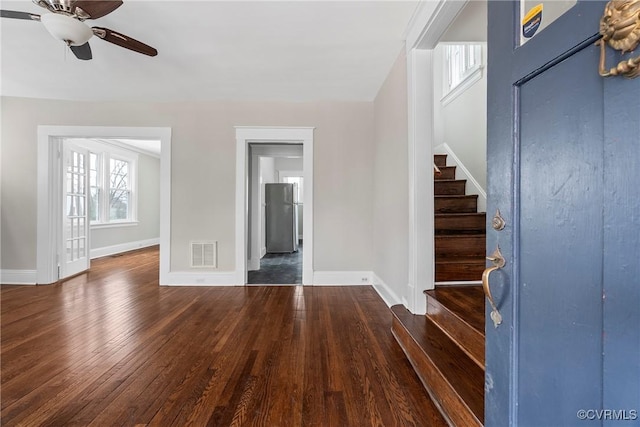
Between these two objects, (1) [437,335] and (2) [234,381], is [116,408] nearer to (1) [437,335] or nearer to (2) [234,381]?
(2) [234,381]

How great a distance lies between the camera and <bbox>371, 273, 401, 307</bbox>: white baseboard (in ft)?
8.82

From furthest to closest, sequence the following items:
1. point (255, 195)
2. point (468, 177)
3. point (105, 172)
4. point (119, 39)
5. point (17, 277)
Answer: point (105, 172), point (255, 195), point (17, 277), point (468, 177), point (119, 39)

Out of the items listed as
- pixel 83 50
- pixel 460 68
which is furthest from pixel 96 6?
pixel 460 68

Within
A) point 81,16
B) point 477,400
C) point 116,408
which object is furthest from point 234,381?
point 81,16

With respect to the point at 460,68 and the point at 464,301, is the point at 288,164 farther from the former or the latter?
the point at 464,301

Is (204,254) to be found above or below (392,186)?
below

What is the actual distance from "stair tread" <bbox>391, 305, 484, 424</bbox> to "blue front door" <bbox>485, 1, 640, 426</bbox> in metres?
0.33

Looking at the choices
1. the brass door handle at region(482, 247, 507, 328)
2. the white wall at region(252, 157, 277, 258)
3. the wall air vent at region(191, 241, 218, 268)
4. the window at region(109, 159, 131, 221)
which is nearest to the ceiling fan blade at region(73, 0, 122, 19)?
the brass door handle at region(482, 247, 507, 328)

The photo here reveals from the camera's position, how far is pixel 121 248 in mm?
6531

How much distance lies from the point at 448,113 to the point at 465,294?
113 inches

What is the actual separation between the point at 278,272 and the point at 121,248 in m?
4.48

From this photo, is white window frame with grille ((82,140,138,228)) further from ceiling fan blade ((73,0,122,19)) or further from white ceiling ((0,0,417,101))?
ceiling fan blade ((73,0,122,19))

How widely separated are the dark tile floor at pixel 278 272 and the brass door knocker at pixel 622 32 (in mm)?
3601

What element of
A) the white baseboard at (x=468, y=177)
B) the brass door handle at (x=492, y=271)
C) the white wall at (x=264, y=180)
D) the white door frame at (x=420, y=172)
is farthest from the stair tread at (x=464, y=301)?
the white wall at (x=264, y=180)
